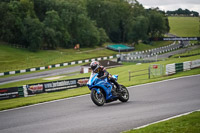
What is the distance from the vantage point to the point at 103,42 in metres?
Answer: 97.9

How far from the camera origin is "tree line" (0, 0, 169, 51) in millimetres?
76125

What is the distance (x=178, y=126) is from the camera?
7.97 metres

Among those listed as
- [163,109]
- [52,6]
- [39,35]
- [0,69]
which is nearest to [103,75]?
[163,109]

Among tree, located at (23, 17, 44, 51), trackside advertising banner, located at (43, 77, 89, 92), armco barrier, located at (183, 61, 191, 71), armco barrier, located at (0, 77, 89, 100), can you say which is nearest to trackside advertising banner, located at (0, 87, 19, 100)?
armco barrier, located at (0, 77, 89, 100)

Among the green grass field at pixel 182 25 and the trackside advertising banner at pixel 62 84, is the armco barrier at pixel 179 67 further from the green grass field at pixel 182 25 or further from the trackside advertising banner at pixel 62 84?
the green grass field at pixel 182 25

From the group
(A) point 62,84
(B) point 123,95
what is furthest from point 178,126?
(A) point 62,84

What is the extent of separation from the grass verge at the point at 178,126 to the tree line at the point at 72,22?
68033mm

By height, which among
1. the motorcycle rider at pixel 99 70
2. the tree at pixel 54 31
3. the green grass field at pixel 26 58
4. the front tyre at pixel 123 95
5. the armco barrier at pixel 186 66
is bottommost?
the green grass field at pixel 26 58

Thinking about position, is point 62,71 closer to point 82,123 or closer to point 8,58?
point 8,58

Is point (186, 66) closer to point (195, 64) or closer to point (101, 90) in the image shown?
point (195, 64)

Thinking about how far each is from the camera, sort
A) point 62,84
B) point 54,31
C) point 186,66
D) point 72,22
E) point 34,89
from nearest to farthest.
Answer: point 34,89
point 62,84
point 186,66
point 54,31
point 72,22

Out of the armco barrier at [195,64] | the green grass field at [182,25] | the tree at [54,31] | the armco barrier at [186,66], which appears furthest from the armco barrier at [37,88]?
the green grass field at [182,25]

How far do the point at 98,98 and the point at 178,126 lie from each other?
5486mm

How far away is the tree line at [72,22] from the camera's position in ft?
250
